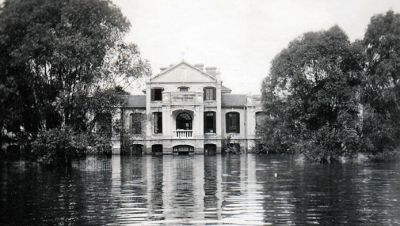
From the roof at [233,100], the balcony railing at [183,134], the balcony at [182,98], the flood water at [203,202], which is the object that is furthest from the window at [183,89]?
the flood water at [203,202]

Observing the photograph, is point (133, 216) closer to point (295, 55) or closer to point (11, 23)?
point (11, 23)

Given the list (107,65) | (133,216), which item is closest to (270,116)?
(107,65)

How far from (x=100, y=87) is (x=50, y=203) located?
15.2m

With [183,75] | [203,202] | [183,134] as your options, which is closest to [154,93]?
[183,75]

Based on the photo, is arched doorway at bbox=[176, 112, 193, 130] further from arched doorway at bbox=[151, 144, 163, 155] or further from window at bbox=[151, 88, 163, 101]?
arched doorway at bbox=[151, 144, 163, 155]

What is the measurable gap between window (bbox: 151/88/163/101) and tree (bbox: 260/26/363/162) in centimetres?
2614

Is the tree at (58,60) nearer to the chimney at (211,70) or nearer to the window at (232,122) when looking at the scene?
the window at (232,122)

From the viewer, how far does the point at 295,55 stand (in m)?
33.6

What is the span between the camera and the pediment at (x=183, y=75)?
195 ft

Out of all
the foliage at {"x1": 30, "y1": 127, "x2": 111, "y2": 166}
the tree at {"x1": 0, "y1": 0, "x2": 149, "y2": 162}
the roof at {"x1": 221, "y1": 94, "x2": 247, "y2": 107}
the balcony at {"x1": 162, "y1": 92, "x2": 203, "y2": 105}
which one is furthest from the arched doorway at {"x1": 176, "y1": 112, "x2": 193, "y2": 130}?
the foliage at {"x1": 30, "y1": 127, "x2": 111, "y2": 166}

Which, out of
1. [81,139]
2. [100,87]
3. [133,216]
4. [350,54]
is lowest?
[133,216]

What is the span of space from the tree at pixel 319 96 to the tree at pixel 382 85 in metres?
0.75

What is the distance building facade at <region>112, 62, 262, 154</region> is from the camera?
57.1 m

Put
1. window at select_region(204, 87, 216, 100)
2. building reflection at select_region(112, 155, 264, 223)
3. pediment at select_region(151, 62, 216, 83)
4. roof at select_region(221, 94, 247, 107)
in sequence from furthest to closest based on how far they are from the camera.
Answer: roof at select_region(221, 94, 247, 107) → window at select_region(204, 87, 216, 100) → pediment at select_region(151, 62, 216, 83) → building reflection at select_region(112, 155, 264, 223)
